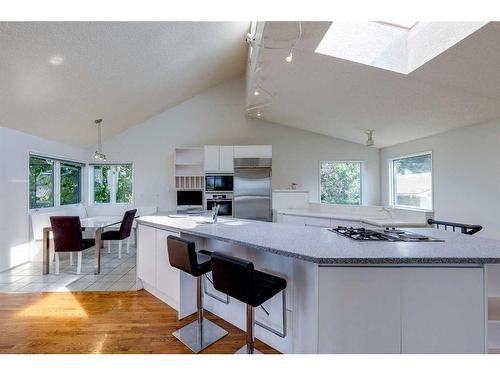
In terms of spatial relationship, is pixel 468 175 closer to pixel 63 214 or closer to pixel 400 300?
pixel 400 300

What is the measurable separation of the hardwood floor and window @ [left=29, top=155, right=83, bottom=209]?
6.66 ft

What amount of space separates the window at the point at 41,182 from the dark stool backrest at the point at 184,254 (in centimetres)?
368

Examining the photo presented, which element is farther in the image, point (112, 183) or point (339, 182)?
point (339, 182)

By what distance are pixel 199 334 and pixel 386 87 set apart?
10.9 feet

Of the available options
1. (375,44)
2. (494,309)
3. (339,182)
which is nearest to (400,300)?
(494,309)

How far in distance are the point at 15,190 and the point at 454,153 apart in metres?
6.54

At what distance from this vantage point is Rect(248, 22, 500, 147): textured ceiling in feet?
6.84

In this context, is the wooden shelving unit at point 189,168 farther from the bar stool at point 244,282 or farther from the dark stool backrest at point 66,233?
the bar stool at point 244,282

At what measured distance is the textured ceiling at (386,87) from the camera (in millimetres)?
2084

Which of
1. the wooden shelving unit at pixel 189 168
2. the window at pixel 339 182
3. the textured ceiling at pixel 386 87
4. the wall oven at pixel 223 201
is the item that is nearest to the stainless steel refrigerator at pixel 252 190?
the wall oven at pixel 223 201

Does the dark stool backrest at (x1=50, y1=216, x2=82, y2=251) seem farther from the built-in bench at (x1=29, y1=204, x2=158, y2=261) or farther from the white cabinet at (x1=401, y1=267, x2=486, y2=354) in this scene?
the white cabinet at (x1=401, y1=267, x2=486, y2=354)

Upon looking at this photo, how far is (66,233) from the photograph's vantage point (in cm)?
311
